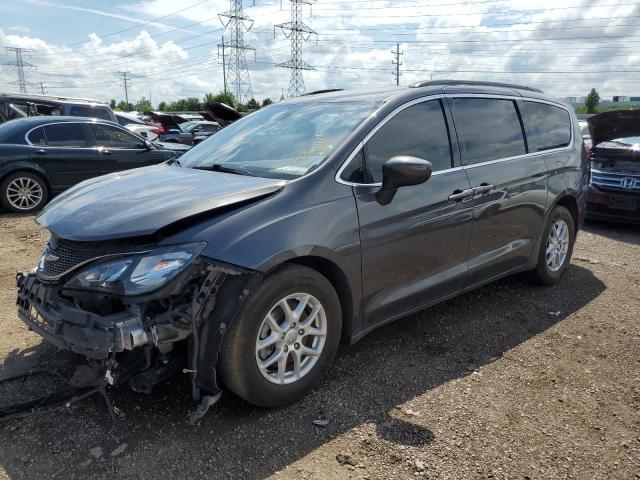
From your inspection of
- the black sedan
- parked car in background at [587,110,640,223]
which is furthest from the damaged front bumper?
parked car in background at [587,110,640,223]

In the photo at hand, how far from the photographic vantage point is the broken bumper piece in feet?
7.89

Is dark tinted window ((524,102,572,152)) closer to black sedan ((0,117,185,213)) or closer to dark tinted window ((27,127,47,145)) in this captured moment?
black sedan ((0,117,185,213))

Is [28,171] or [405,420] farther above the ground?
[28,171]

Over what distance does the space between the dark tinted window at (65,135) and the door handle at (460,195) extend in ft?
23.6

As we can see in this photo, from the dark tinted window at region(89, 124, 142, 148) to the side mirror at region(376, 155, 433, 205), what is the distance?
7.27 meters

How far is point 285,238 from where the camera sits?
277 cm

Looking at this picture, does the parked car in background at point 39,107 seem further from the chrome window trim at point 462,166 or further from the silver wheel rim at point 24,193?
the chrome window trim at point 462,166

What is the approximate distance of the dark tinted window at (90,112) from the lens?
11272 millimetres

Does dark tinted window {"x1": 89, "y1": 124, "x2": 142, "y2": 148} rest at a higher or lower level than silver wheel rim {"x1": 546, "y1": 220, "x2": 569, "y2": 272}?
higher

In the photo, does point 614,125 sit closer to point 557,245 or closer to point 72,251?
point 557,245

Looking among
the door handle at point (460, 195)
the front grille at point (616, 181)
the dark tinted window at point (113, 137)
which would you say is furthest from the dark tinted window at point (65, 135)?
the front grille at point (616, 181)

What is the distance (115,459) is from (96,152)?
738cm

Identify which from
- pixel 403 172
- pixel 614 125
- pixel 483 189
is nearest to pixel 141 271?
pixel 403 172

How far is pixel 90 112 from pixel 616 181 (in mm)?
10112
